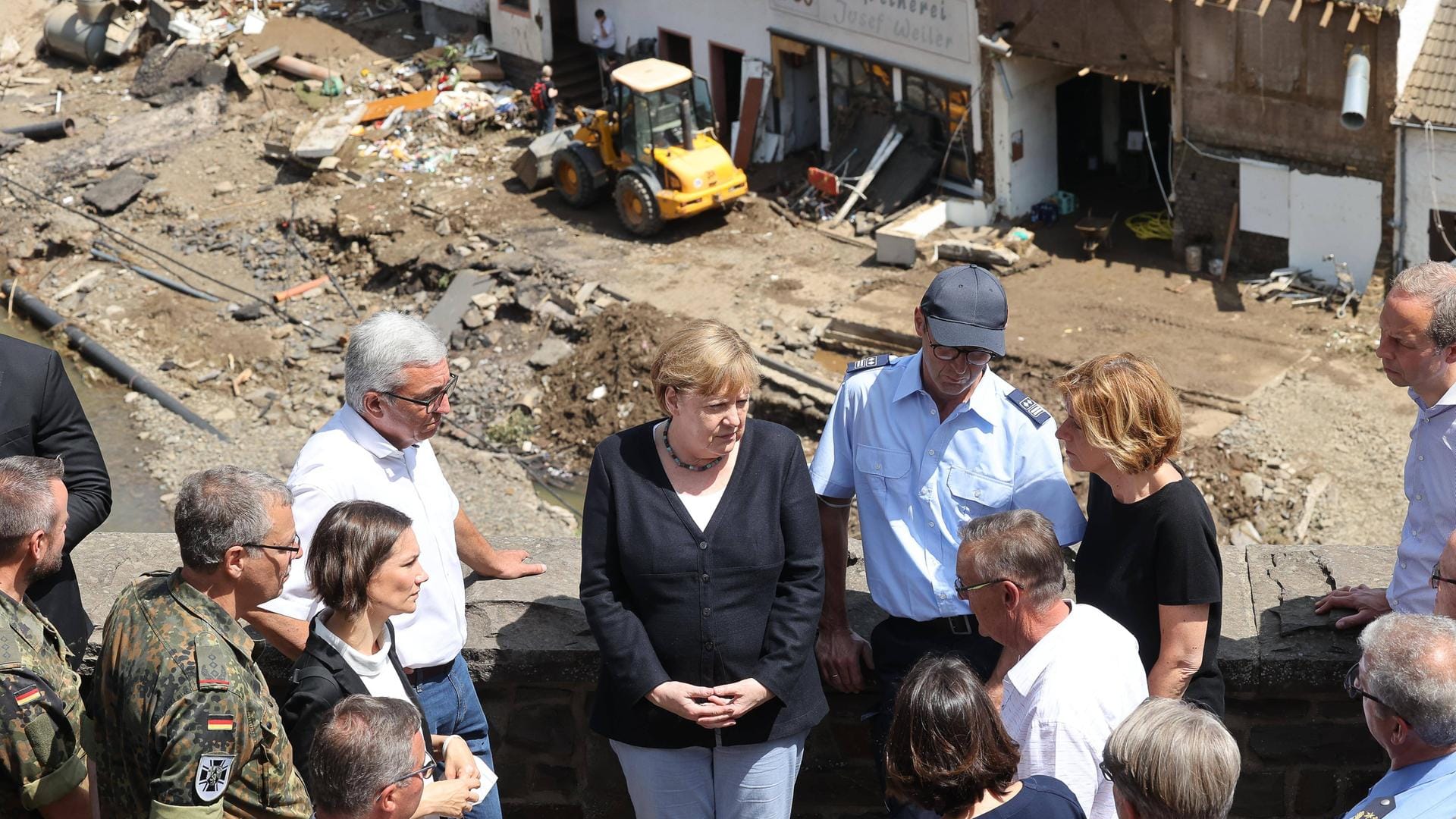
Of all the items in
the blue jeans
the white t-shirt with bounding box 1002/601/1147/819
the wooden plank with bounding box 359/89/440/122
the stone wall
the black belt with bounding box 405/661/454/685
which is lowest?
the wooden plank with bounding box 359/89/440/122

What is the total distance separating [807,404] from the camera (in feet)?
49.1

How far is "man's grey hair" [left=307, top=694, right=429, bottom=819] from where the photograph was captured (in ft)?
10.2

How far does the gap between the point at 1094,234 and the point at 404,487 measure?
15.8 m

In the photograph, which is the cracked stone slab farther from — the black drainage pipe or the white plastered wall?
the white plastered wall

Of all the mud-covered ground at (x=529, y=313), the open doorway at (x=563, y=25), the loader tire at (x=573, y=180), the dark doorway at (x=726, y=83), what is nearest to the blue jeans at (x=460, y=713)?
the mud-covered ground at (x=529, y=313)

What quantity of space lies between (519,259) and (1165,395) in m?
15.7

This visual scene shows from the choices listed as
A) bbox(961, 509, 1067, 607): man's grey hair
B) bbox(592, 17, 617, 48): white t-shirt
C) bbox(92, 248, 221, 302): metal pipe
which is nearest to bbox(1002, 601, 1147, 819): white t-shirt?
bbox(961, 509, 1067, 607): man's grey hair

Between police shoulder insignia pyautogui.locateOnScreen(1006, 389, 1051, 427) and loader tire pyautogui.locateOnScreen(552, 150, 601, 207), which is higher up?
police shoulder insignia pyautogui.locateOnScreen(1006, 389, 1051, 427)

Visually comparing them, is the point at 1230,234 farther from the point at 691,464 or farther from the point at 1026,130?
the point at 691,464

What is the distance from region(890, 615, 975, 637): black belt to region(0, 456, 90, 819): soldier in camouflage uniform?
229 centimetres

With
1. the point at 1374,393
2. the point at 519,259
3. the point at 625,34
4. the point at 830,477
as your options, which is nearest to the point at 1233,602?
the point at 830,477

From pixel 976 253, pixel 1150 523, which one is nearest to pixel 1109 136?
pixel 976 253

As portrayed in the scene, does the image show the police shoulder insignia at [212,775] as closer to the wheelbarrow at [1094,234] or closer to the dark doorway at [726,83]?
the wheelbarrow at [1094,234]

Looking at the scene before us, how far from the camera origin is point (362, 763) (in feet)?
10.2
